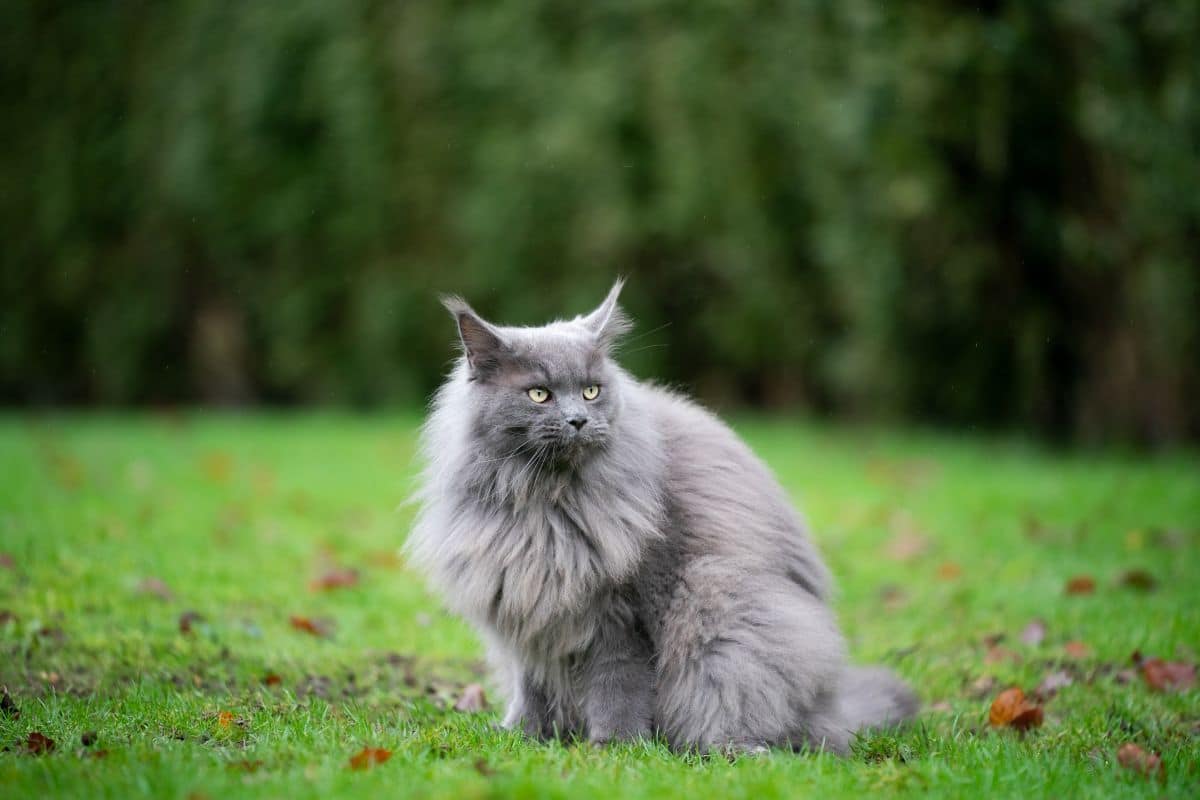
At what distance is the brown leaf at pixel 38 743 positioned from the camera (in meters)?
3.05

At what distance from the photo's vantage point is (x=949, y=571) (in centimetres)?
616

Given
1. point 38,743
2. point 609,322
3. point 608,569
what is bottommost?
point 38,743

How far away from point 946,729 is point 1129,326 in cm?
750

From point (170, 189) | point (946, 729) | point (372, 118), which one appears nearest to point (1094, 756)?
point (946, 729)

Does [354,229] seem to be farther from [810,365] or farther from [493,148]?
[810,365]

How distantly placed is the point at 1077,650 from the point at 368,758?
314 cm

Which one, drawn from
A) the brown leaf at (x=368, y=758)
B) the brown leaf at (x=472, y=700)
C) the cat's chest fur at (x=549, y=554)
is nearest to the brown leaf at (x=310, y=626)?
the brown leaf at (x=472, y=700)

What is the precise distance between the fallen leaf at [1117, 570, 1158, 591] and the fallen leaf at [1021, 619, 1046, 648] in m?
0.80

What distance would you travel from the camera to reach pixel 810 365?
14109 mm

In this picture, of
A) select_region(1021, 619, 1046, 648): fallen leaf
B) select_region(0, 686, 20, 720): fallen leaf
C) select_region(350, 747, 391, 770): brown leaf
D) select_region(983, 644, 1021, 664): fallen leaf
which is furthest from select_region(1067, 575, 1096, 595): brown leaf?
select_region(0, 686, 20, 720): fallen leaf

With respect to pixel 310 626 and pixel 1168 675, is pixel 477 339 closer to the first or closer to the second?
pixel 310 626

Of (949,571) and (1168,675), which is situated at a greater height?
(1168,675)

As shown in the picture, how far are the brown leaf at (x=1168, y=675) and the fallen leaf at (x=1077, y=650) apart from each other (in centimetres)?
28

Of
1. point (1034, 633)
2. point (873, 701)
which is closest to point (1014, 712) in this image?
point (873, 701)
